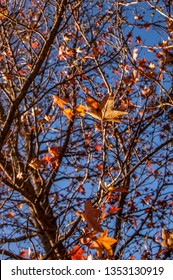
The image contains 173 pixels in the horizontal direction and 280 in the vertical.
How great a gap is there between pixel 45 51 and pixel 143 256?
1.91 metres

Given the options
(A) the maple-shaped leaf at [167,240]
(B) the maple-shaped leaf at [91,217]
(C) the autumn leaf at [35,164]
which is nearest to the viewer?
(B) the maple-shaped leaf at [91,217]

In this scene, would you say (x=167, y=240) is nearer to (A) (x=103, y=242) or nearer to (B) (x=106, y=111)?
(A) (x=103, y=242)

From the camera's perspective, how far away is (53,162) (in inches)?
136

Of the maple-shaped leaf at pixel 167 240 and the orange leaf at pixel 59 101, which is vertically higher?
the orange leaf at pixel 59 101

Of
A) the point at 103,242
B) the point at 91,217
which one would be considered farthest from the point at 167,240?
the point at 91,217

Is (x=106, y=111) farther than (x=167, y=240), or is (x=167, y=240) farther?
(x=167, y=240)

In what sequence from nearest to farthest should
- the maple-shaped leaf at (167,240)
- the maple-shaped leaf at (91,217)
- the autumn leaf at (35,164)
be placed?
the maple-shaped leaf at (91,217), the maple-shaped leaf at (167,240), the autumn leaf at (35,164)

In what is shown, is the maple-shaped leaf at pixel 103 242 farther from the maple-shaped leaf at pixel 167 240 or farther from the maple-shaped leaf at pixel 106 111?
the maple-shaped leaf at pixel 106 111

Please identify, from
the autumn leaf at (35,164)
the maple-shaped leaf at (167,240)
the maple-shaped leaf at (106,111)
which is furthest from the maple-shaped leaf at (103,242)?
the autumn leaf at (35,164)

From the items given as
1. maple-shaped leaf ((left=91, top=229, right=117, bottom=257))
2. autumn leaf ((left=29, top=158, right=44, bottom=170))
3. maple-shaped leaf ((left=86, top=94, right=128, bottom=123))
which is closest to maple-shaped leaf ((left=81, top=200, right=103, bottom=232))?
maple-shaped leaf ((left=91, top=229, right=117, bottom=257))

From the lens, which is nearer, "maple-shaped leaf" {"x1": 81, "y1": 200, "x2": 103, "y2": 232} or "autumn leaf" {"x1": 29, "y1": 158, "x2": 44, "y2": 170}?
"maple-shaped leaf" {"x1": 81, "y1": 200, "x2": 103, "y2": 232}

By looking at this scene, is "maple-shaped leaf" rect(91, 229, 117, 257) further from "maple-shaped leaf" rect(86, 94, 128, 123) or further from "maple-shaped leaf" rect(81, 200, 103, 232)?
"maple-shaped leaf" rect(86, 94, 128, 123)

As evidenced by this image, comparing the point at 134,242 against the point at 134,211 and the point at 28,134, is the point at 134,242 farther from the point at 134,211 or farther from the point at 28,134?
the point at 28,134

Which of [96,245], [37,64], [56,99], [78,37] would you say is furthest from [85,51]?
[96,245]
